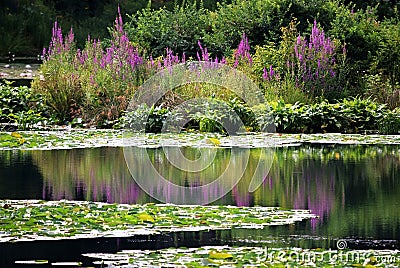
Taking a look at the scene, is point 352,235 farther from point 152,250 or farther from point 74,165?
point 74,165

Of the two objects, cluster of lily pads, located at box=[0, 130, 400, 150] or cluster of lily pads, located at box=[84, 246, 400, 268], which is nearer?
cluster of lily pads, located at box=[84, 246, 400, 268]

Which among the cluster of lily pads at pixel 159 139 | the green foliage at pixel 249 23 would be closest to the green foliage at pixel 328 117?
the cluster of lily pads at pixel 159 139

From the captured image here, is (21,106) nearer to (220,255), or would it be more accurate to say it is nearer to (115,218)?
(115,218)

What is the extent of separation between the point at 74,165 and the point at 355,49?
8.04 metres

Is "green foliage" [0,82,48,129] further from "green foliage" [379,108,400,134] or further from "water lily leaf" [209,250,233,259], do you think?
"water lily leaf" [209,250,233,259]

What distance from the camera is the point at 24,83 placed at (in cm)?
2420

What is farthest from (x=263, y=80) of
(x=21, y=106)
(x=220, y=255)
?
(x=220, y=255)

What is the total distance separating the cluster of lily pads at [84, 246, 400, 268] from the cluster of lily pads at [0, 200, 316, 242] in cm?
74

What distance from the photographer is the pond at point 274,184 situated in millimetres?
7371

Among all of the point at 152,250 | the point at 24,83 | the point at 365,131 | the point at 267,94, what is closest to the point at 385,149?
the point at 365,131

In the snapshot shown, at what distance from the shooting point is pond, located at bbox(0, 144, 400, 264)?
24.2 ft

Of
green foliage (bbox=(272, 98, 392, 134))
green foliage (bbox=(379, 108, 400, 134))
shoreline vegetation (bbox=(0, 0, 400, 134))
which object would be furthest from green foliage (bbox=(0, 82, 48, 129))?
green foliage (bbox=(379, 108, 400, 134))

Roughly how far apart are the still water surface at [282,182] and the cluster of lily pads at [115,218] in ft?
1.05

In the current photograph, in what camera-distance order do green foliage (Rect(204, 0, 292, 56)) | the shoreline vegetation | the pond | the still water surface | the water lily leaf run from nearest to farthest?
the water lily leaf
the pond
the still water surface
the shoreline vegetation
green foliage (Rect(204, 0, 292, 56))
